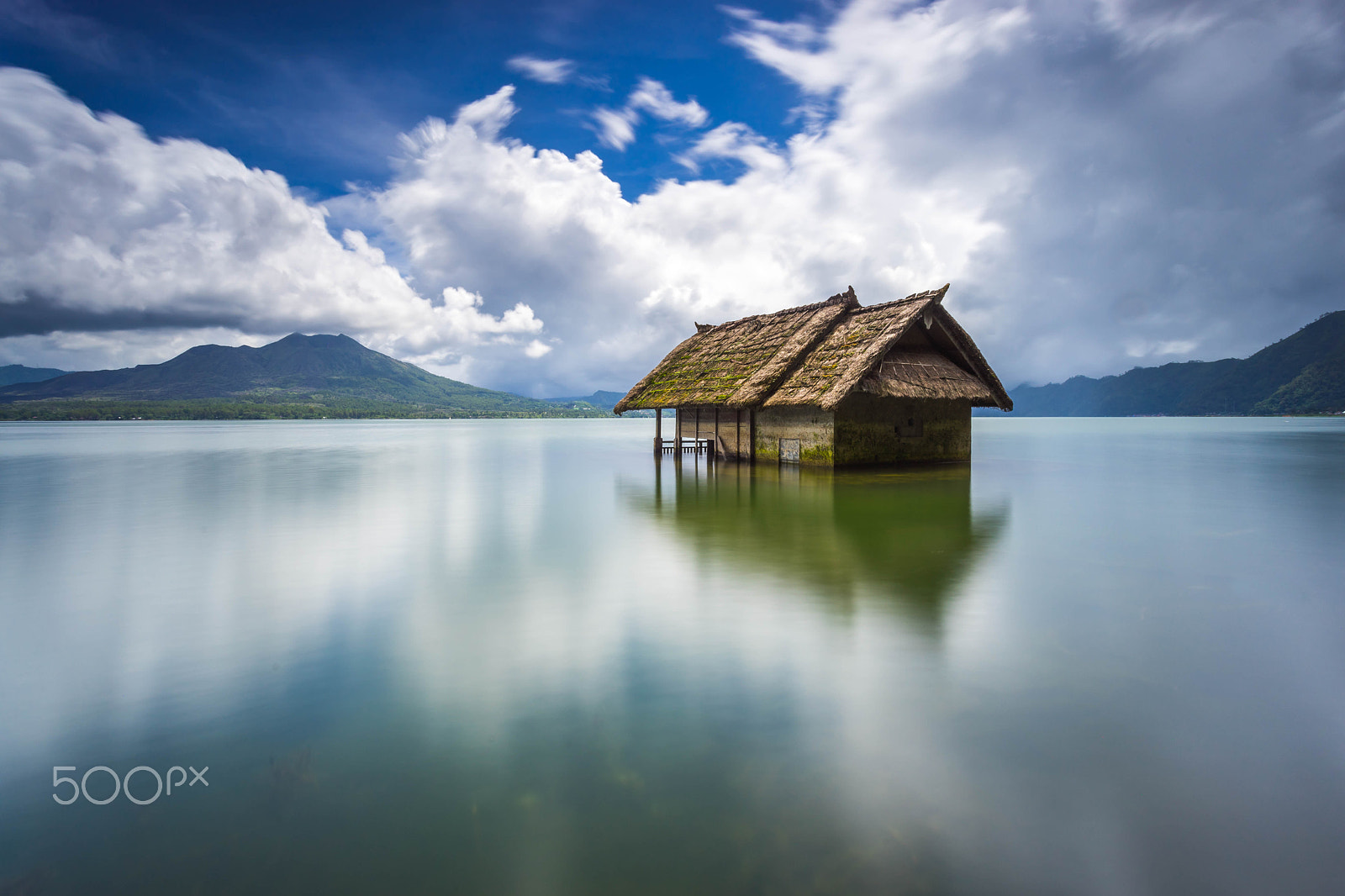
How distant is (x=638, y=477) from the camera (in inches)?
804

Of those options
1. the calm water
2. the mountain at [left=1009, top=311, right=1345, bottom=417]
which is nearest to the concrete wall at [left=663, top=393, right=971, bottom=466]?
the calm water

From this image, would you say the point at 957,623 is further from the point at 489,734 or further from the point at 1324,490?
the point at 1324,490

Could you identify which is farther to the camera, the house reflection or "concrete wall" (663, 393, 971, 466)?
"concrete wall" (663, 393, 971, 466)

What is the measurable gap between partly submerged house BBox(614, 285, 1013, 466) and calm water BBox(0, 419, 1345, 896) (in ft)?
29.2

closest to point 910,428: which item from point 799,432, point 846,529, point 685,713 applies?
point 799,432

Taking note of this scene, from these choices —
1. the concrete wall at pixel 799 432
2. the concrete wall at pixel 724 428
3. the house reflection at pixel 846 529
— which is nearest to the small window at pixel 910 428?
the house reflection at pixel 846 529

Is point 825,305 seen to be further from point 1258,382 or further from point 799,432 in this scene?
point 1258,382

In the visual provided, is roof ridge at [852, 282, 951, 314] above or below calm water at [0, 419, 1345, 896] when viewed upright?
above

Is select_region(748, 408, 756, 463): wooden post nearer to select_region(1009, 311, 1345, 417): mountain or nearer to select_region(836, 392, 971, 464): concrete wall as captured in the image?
select_region(836, 392, 971, 464): concrete wall

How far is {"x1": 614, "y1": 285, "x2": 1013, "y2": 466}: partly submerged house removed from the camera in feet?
60.9

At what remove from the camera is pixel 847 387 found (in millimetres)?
17031

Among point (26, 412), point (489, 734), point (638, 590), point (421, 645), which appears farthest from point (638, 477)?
point (26, 412)

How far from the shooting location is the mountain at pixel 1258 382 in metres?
115

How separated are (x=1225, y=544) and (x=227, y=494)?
800 inches
